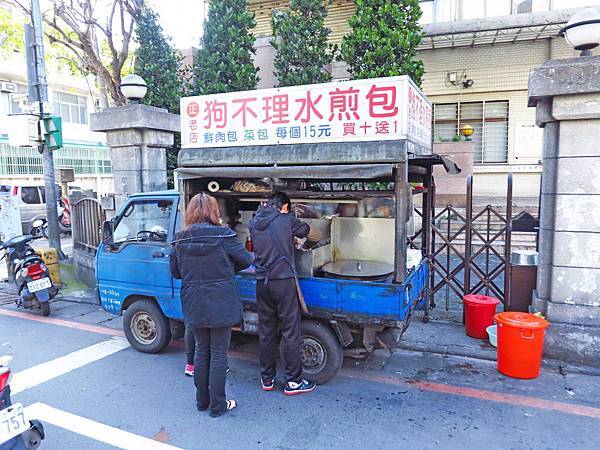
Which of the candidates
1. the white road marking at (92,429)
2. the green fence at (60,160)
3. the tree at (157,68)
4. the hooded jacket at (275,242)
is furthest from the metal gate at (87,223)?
the green fence at (60,160)

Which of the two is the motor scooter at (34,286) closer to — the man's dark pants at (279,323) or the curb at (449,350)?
the man's dark pants at (279,323)

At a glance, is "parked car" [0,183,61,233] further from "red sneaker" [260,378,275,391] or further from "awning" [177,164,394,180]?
"red sneaker" [260,378,275,391]

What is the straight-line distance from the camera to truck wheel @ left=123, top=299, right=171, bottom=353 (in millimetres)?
5328

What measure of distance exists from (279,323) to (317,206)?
1.79 meters

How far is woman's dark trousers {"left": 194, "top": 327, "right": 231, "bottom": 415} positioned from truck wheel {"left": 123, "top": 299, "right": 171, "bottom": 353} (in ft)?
4.96

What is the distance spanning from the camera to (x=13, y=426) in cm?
292

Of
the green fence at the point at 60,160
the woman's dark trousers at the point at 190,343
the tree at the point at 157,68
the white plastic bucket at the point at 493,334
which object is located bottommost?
the white plastic bucket at the point at 493,334

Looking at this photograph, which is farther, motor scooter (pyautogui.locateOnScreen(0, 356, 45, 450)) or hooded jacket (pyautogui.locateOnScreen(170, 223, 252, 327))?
hooded jacket (pyautogui.locateOnScreen(170, 223, 252, 327))

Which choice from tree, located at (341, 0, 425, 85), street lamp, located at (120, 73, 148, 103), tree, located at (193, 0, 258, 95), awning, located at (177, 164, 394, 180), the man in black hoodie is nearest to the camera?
awning, located at (177, 164, 394, 180)

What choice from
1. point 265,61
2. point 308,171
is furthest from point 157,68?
point 308,171

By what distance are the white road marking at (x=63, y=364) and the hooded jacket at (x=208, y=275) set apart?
2.05 meters

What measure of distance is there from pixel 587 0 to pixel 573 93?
8977 mm

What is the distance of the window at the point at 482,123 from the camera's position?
42.8 ft

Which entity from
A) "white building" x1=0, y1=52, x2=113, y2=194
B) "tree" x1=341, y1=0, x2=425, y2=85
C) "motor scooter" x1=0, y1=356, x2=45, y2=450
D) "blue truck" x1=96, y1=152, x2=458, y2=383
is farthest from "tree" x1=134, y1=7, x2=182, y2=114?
"white building" x1=0, y1=52, x2=113, y2=194
